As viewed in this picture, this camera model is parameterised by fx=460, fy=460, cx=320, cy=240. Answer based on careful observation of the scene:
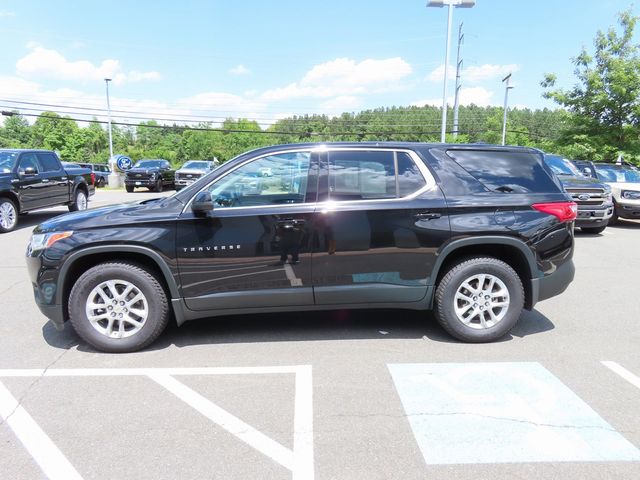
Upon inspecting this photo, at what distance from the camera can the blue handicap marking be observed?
2.62 m

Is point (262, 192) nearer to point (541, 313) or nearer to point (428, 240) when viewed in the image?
point (428, 240)

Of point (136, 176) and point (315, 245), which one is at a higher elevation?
point (315, 245)

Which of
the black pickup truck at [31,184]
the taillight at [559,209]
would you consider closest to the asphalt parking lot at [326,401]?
the taillight at [559,209]

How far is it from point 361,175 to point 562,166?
1024 centimetres

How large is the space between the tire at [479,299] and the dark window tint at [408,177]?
0.82 meters

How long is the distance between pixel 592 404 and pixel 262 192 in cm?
297

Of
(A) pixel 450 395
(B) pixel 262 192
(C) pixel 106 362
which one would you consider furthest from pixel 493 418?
(C) pixel 106 362

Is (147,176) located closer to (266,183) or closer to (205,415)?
(266,183)

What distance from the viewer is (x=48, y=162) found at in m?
12.2

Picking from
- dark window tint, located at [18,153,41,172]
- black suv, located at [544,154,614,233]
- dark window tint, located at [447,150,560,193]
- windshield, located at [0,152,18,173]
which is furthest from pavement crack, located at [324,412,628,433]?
dark window tint, located at [18,153,41,172]

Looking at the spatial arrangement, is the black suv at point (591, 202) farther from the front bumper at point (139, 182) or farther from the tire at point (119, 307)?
the front bumper at point (139, 182)

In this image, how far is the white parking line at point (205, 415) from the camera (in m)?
2.56

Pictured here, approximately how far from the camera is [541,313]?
5.12 m

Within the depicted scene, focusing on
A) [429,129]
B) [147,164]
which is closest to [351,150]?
[147,164]
